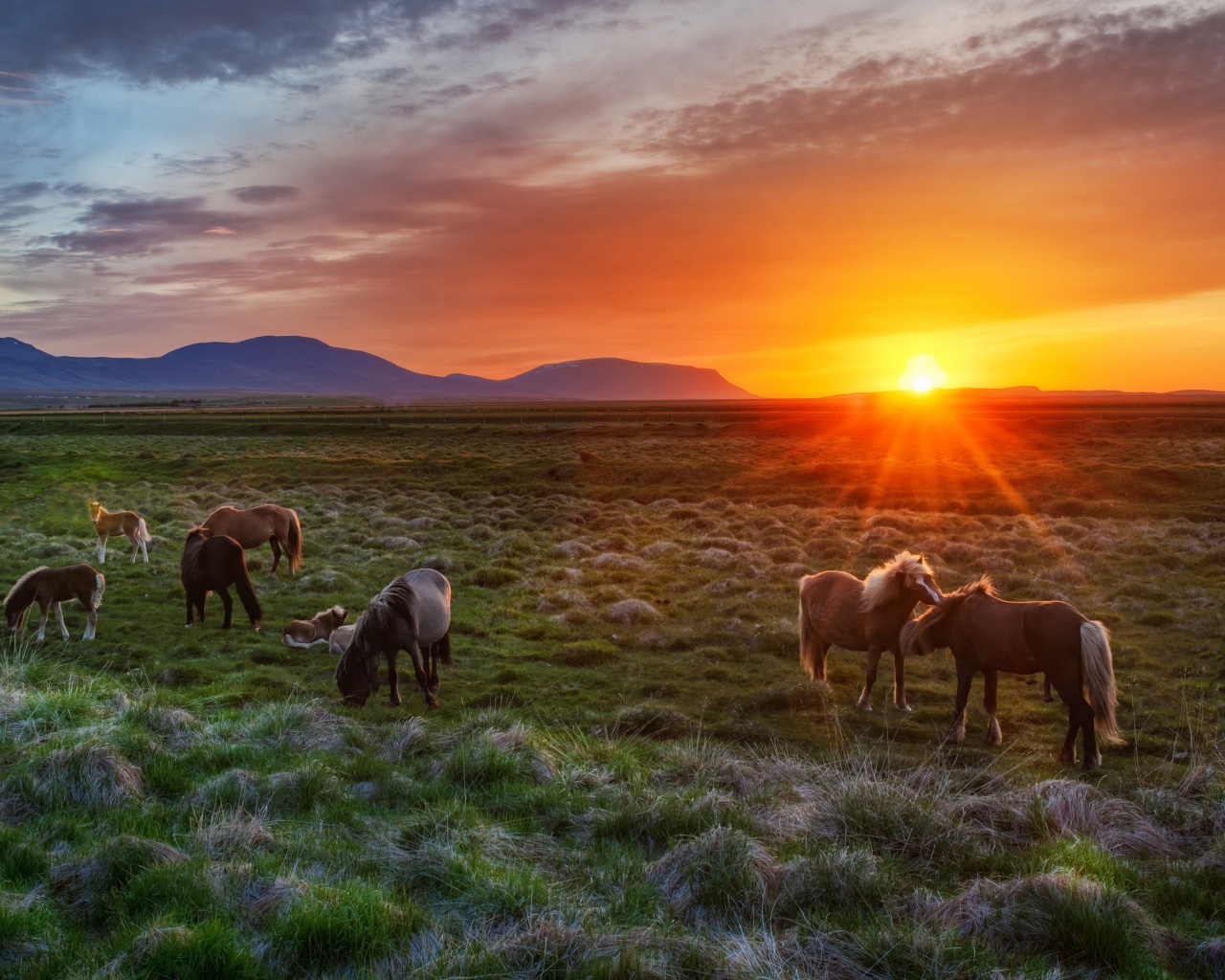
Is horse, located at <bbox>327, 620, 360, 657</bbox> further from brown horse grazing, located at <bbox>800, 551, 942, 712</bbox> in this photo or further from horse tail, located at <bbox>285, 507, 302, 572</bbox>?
brown horse grazing, located at <bbox>800, 551, 942, 712</bbox>

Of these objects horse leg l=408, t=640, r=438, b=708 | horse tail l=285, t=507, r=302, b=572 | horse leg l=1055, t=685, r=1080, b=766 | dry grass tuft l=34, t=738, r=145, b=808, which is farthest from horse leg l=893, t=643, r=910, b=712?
horse tail l=285, t=507, r=302, b=572

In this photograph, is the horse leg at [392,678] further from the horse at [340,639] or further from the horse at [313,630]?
the horse at [313,630]

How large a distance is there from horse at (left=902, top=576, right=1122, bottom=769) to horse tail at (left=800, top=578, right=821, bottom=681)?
1.68 m

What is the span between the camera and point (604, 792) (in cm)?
650

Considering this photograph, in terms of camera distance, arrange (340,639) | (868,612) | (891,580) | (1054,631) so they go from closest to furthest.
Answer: (1054,631), (891,580), (868,612), (340,639)

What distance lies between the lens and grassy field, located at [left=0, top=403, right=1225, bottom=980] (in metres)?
4.24

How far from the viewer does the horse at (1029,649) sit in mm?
7852

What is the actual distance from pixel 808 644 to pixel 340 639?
7133mm

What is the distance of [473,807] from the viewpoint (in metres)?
6.04

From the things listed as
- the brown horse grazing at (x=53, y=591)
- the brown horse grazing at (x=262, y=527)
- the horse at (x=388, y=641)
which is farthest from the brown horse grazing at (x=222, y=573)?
the horse at (x=388, y=641)

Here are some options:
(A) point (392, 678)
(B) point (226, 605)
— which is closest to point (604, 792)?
(A) point (392, 678)

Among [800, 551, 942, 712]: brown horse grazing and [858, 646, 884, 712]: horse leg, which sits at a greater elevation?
[800, 551, 942, 712]: brown horse grazing

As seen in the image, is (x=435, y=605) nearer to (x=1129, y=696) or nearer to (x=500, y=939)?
(x=500, y=939)

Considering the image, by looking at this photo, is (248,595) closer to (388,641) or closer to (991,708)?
(388,641)
